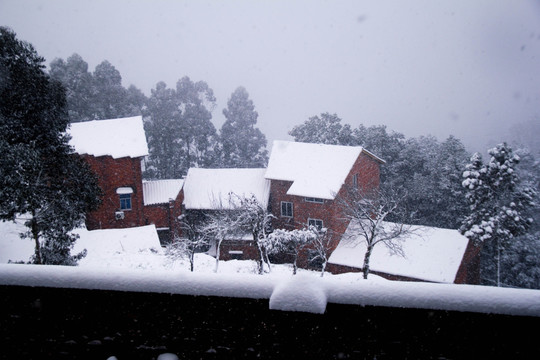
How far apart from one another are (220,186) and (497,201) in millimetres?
14022

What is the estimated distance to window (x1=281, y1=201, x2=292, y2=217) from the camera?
63.4ft

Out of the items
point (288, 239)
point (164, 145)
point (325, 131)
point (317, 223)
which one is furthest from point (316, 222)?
point (164, 145)

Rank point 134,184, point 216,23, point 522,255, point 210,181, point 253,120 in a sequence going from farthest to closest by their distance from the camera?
point 216,23
point 253,120
point 210,181
point 134,184
point 522,255

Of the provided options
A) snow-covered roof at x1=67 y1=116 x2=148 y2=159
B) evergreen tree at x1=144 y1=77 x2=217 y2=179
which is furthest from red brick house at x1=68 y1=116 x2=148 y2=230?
evergreen tree at x1=144 y1=77 x2=217 y2=179

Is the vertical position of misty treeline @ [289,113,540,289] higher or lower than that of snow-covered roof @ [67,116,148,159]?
lower

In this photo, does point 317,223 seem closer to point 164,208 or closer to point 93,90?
point 164,208

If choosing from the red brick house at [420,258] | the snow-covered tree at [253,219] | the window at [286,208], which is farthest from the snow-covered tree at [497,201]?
the snow-covered tree at [253,219]

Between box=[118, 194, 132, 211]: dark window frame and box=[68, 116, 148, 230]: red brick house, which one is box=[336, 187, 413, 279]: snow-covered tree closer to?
box=[68, 116, 148, 230]: red brick house

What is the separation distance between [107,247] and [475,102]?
59668 mm

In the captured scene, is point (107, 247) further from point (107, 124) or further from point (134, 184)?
point (107, 124)

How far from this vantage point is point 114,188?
19141 millimetres

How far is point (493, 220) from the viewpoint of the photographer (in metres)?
15.9

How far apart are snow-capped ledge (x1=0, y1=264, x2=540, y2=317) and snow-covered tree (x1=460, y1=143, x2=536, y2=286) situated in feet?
52.0

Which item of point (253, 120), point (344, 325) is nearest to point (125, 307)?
point (344, 325)
